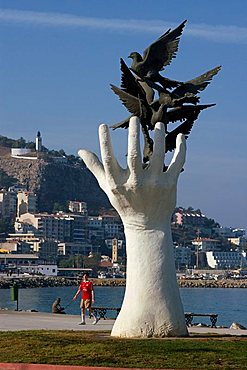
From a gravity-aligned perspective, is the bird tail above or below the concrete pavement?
above

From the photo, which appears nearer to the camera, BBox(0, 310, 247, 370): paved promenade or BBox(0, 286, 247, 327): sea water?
BBox(0, 310, 247, 370): paved promenade

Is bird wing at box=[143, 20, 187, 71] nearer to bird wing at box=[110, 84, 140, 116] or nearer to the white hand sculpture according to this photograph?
bird wing at box=[110, 84, 140, 116]

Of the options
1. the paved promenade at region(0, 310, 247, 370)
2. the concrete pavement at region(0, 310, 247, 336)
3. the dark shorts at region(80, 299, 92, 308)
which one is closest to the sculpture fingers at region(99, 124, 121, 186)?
the paved promenade at region(0, 310, 247, 370)

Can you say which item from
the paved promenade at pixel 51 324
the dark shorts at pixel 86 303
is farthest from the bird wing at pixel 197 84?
the dark shorts at pixel 86 303

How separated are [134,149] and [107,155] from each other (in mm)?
623

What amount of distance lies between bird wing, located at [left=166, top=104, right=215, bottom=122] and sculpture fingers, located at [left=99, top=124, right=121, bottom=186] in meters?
2.06

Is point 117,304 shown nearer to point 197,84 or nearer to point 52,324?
point 52,324

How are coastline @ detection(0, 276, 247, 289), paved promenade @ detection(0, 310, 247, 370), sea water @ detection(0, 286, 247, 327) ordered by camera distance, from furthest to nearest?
1. coastline @ detection(0, 276, 247, 289)
2. sea water @ detection(0, 286, 247, 327)
3. paved promenade @ detection(0, 310, 247, 370)

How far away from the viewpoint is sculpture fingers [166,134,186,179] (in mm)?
19500

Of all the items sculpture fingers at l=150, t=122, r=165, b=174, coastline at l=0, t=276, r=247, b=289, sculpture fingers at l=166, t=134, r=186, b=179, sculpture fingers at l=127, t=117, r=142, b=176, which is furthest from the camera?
coastline at l=0, t=276, r=247, b=289

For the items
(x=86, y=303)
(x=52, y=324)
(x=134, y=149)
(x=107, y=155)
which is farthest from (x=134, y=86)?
(x=52, y=324)

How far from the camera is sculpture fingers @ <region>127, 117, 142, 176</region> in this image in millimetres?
18719

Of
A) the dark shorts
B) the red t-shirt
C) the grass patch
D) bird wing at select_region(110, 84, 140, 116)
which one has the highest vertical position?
bird wing at select_region(110, 84, 140, 116)

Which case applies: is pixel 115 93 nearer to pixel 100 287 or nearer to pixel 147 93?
pixel 147 93
